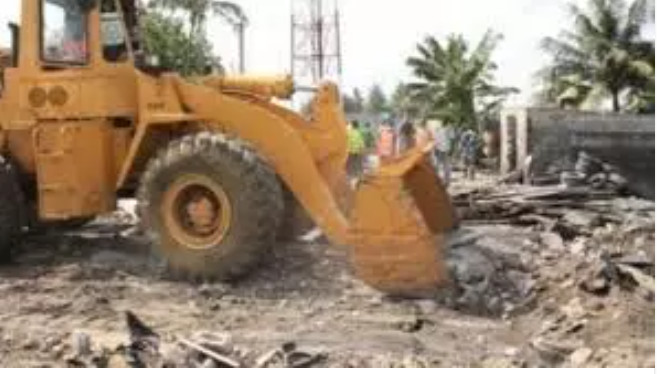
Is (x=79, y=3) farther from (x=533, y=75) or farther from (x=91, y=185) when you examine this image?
(x=533, y=75)

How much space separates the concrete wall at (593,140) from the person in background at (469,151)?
4897 mm

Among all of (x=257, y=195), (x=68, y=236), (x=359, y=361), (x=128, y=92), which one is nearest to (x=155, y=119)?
(x=128, y=92)

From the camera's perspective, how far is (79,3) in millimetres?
9008

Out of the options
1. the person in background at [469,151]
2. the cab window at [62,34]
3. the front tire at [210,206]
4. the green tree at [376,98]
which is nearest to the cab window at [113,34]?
the cab window at [62,34]

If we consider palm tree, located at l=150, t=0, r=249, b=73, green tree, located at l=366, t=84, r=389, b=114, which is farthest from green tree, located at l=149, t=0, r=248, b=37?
green tree, located at l=366, t=84, r=389, b=114

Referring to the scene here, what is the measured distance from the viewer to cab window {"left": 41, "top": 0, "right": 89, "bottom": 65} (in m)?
9.02

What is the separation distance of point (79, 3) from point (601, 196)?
6.34 m

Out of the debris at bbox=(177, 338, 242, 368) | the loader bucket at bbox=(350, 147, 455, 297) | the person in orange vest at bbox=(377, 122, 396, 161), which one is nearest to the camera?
the debris at bbox=(177, 338, 242, 368)

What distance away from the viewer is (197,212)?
8711 millimetres

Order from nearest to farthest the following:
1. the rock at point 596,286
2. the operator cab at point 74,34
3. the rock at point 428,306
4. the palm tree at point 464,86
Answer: the rock at point 596,286 → the rock at point 428,306 → the operator cab at point 74,34 → the palm tree at point 464,86

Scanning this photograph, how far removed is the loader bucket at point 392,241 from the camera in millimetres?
7996

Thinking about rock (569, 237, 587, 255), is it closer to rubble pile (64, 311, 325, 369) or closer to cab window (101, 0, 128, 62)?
rubble pile (64, 311, 325, 369)

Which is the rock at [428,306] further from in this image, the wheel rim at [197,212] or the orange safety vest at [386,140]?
the orange safety vest at [386,140]

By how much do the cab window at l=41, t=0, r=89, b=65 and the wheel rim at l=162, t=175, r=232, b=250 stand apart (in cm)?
138
